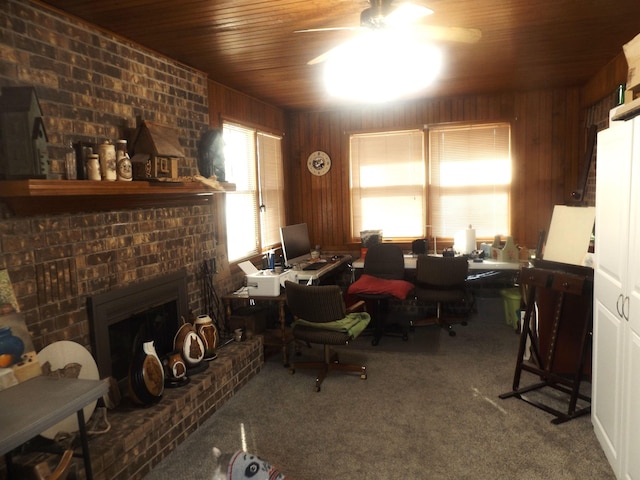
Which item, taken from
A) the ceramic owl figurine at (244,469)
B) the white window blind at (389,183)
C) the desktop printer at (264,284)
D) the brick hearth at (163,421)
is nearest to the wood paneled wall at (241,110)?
the white window blind at (389,183)

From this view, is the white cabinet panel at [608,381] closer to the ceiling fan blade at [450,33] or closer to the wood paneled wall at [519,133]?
the ceiling fan blade at [450,33]

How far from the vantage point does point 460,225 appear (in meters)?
5.64

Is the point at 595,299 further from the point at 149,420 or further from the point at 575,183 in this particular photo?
the point at 575,183

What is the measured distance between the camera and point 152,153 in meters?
3.10

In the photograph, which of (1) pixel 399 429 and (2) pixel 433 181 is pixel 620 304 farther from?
(2) pixel 433 181

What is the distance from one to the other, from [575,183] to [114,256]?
4.83 meters

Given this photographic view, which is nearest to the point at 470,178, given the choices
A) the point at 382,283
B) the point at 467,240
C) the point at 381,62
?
the point at 467,240

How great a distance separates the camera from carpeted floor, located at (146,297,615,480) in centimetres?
263

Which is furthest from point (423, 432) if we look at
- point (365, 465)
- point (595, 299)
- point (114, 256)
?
point (114, 256)

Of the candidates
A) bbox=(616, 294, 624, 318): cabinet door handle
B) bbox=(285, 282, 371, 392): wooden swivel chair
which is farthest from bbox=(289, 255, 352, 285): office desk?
bbox=(616, 294, 624, 318): cabinet door handle

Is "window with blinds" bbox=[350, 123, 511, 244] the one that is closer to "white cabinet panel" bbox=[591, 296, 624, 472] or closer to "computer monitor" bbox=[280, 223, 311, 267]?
"computer monitor" bbox=[280, 223, 311, 267]

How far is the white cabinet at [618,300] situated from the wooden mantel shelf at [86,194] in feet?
8.61

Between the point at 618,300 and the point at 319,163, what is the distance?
13.6 ft

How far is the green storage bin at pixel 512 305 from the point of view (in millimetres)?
5023
